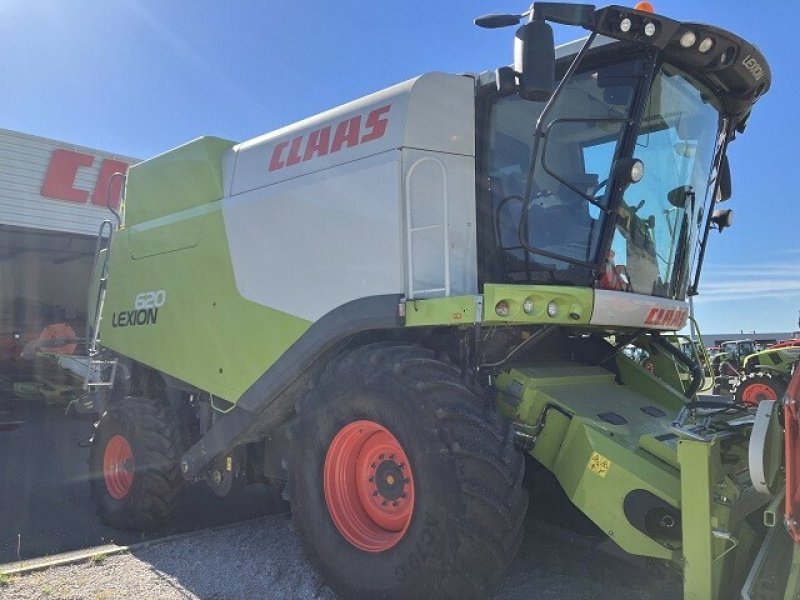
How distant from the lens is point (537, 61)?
300 centimetres

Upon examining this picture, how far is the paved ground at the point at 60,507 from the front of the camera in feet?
15.7

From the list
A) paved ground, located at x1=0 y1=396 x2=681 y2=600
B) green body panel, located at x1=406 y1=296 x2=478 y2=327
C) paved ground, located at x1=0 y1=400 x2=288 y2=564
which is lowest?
paved ground, located at x1=0 y1=400 x2=288 y2=564

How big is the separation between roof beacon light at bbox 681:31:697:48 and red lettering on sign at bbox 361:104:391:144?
1532 mm

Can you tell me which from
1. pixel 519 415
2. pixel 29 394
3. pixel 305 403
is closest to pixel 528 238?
pixel 519 415

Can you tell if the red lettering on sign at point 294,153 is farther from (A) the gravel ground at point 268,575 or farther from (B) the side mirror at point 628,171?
(A) the gravel ground at point 268,575

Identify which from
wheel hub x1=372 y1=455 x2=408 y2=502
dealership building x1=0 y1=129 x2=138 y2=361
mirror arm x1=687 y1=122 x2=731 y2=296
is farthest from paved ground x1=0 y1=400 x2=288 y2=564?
dealership building x1=0 y1=129 x2=138 y2=361

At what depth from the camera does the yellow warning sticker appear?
3.02 metres

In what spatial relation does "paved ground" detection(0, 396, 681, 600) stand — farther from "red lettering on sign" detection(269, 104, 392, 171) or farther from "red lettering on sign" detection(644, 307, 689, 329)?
"red lettering on sign" detection(269, 104, 392, 171)

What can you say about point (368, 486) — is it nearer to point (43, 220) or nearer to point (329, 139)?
point (329, 139)

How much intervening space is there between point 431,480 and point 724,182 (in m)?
3.10

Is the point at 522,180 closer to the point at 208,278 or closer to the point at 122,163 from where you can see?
the point at 208,278

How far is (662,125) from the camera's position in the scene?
373 centimetres

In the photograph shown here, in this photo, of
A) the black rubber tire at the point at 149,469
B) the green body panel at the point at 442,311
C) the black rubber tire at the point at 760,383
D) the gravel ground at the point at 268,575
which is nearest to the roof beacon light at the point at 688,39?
the green body panel at the point at 442,311

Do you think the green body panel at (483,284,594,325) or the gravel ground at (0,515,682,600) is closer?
the green body panel at (483,284,594,325)
